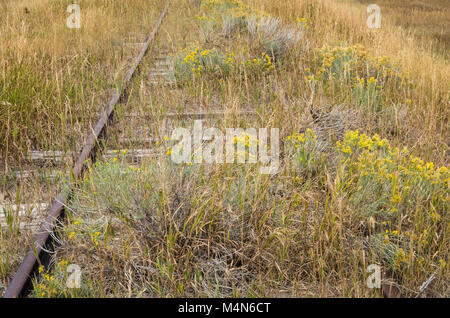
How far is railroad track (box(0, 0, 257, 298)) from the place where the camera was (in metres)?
2.69

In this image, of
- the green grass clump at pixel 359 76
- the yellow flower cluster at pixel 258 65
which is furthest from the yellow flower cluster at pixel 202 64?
the green grass clump at pixel 359 76

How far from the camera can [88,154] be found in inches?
150

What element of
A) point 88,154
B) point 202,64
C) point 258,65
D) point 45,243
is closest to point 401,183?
point 45,243

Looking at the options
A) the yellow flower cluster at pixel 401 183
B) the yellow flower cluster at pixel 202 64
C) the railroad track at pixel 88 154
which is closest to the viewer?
the railroad track at pixel 88 154

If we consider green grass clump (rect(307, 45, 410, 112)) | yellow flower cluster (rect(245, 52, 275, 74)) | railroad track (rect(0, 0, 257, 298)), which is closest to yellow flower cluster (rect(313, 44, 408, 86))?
green grass clump (rect(307, 45, 410, 112))

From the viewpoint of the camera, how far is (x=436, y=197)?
288cm

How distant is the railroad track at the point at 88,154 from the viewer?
2.69 meters

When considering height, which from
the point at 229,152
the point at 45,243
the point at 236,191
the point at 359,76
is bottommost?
the point at 45,243

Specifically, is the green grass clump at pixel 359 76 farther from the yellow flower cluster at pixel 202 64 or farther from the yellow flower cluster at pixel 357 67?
the yellow flower cluster at pixel 202 64

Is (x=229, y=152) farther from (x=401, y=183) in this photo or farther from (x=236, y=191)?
(x=401, y=183)

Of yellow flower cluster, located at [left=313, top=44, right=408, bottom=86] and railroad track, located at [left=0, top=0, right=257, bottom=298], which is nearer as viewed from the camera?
railroad track, located at [left=0, top=0, right=257, bottom=298]

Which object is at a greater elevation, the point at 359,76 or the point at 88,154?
the point at 359,76

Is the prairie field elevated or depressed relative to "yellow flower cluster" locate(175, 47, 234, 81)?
depressed

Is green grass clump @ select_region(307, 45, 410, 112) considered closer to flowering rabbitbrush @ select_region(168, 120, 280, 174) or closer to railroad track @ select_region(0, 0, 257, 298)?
railroad track @ select_region(0, 0, 257, 298)
